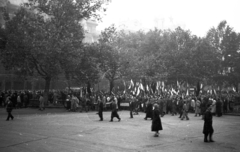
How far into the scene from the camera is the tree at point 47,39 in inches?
1178

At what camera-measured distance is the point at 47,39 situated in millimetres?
30281

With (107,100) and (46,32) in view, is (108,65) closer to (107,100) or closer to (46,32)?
(107,100)

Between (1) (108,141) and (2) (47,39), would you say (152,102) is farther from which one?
(2) (47,39)

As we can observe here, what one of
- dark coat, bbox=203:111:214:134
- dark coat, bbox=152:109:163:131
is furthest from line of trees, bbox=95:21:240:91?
dark coat, bbox=203:111:214:134

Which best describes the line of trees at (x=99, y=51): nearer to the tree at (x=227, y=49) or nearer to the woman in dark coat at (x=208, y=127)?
the tree at (x=227, y=49)

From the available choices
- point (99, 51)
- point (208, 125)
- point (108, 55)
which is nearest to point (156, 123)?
point (208, 125)

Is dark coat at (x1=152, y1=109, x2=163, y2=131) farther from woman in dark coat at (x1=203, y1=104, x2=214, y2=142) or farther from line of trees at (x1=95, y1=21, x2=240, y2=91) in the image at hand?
line of trees at (x1=95, y1=21, x2=240, y2=91)

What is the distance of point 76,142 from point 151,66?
104ft

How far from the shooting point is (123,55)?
40625 millimetres

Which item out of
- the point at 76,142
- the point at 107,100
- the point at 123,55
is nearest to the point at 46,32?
the point at 107,100

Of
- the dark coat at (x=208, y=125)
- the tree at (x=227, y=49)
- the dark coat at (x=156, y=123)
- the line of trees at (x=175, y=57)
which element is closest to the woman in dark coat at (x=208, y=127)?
the dark coat at (x=208, y=125)

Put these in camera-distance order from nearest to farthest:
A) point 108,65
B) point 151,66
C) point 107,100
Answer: point 107,100
point 108,65
point 151,66

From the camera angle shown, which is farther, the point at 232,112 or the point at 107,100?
the point at 107,100

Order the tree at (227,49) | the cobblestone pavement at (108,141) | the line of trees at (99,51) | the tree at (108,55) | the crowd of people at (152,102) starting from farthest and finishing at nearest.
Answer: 1. the tree at (227,49)
2. the tree at (108,55)
3. the line of trees at (99,51)
4. the crowd of people at (152,102)
5. the cobblestone pavement at (108,141)
